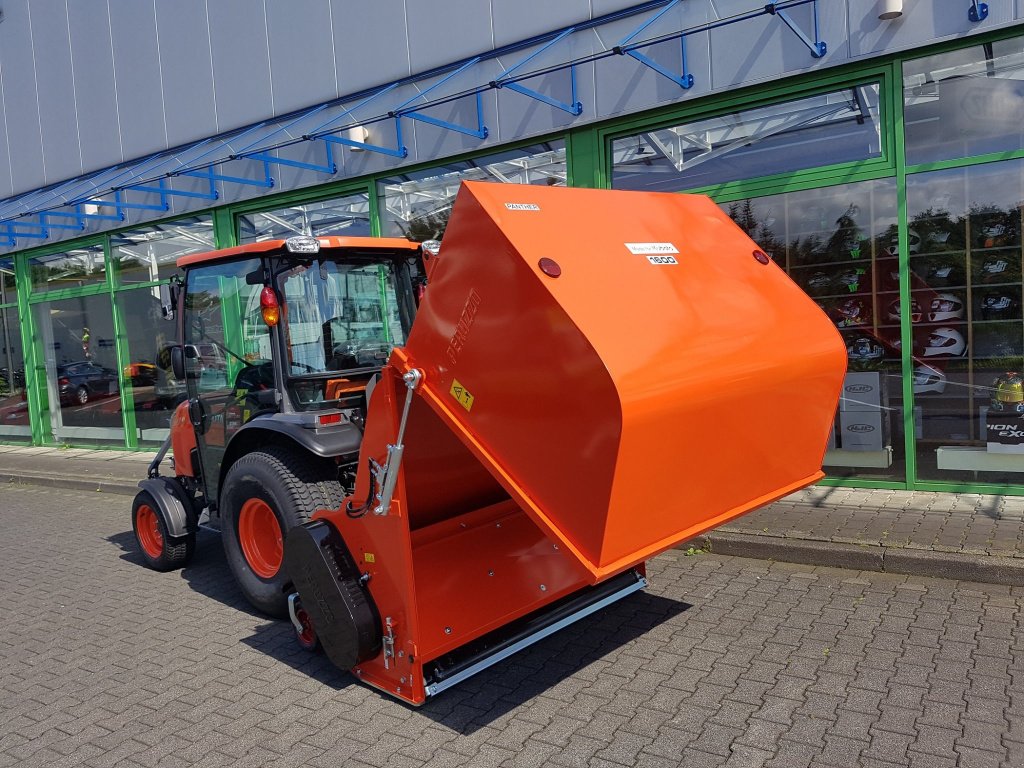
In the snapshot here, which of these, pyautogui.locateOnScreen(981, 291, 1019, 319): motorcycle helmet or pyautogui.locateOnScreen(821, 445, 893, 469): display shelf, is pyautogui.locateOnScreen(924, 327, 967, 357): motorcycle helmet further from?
pyautogui.locateOnScreen(821, 445, 893, 469): display shelf

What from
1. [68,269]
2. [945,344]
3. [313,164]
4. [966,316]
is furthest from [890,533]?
[68,269]

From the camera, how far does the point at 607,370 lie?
2.92 metres

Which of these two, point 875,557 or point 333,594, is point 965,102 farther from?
point 333,594

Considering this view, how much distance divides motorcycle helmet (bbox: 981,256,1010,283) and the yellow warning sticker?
16.0ft

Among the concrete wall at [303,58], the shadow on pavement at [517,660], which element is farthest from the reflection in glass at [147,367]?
the shadow on pavement at [517,660]

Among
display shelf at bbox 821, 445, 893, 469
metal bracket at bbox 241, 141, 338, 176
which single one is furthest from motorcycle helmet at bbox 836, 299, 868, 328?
metal bracket at bbox 241, 141, 338, 176

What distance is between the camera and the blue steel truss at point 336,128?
22.9 ft

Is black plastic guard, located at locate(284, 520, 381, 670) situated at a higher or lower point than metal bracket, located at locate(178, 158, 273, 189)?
lower

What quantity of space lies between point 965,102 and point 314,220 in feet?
22.8

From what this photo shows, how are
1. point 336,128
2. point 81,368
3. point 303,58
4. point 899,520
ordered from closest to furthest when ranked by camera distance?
point 899,520 < point 336,128 < point 303,58 < point 81,368

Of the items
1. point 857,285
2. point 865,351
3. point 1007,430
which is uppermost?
point 857,285

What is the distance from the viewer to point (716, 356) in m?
3.40

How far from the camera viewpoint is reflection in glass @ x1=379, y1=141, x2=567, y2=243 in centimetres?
821

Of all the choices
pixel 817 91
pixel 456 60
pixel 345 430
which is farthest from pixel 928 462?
pixel 456 60
